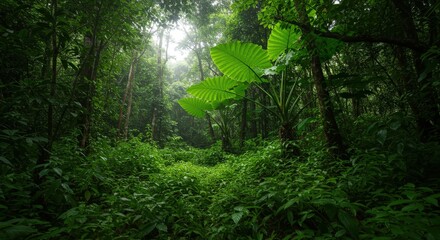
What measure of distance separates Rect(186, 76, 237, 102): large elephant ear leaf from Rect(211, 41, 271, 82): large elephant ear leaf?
442mm

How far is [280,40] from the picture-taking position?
15.0 ft

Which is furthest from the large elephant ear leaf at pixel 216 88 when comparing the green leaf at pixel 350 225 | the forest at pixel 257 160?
the green leaf at pixel 350 225

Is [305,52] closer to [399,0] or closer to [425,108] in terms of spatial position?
[399,0]

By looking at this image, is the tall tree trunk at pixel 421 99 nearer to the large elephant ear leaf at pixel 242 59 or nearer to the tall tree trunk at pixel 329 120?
the tall tree trunk at pixel 329 120

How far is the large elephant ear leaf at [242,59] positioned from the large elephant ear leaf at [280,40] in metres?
0.17

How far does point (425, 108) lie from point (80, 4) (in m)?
4.18

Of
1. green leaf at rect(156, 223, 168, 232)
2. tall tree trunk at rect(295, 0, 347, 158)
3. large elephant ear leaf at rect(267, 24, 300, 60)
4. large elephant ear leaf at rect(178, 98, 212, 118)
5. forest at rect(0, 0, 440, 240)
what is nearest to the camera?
Answer: forest at rect(0, 0, 440, 240)

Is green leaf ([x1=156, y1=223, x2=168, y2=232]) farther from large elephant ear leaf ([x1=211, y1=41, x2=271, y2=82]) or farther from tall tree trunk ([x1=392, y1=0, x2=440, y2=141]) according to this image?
large elephant ear leaf ([x1=211, y1=41, x2=271, y2=82])

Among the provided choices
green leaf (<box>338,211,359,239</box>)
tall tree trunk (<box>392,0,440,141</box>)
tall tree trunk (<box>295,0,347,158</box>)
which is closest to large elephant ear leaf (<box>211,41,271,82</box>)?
tall tree trunk (<box>295,0,347,158</box>)

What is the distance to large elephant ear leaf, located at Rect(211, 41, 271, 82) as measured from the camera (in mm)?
4727

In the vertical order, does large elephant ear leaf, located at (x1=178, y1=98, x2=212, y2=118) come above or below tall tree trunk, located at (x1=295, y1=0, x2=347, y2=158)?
above

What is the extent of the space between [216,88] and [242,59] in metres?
1.30

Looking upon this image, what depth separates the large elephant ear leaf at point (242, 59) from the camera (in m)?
4.73

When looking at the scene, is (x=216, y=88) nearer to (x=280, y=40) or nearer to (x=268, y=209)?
(x=280, y=40)
